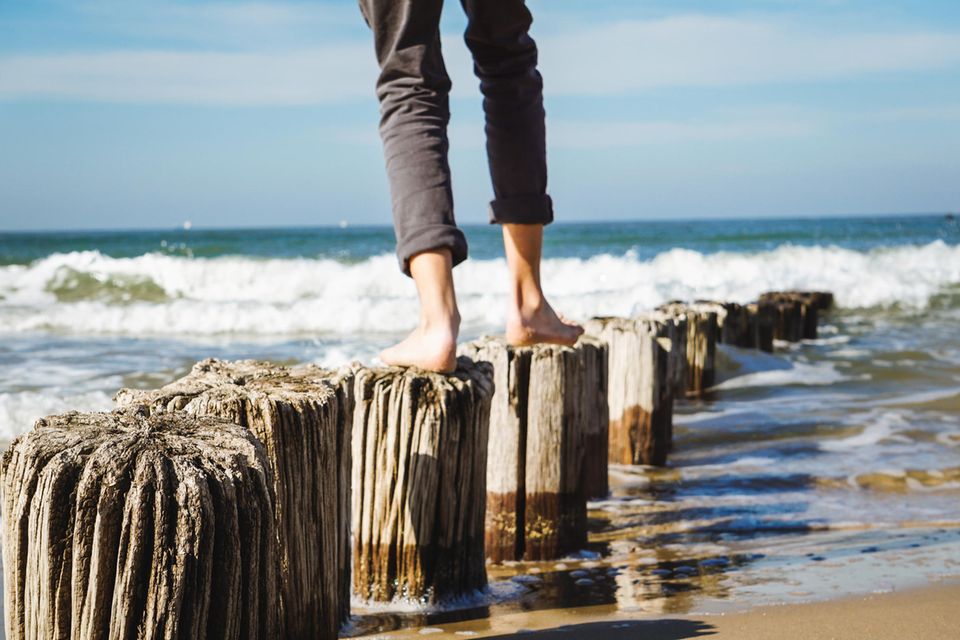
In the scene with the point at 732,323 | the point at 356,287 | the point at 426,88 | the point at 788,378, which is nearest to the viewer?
the point at 426,88

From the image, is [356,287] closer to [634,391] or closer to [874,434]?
[874,434]

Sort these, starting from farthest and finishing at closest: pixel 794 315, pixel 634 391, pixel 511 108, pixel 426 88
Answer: pixel 794 315 → pixel 634 391 → pixel 511 108 → pixel 426 88

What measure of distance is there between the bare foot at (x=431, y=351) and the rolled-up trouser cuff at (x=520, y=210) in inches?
22.9

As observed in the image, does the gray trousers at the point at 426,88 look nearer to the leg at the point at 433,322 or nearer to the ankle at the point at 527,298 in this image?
the leg at the point at 433,322

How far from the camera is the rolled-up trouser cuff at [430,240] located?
8.59 feet

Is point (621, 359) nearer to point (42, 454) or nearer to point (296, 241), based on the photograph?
point (42, 454)

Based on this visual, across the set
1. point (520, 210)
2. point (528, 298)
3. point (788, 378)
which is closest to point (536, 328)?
point (528, 298)

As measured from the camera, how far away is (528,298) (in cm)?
316

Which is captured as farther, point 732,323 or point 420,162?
point 732,323

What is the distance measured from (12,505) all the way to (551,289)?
60.6 ft

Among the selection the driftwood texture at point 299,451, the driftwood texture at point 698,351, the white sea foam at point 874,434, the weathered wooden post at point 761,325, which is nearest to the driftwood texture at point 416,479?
the driftwood texture at point 299,451

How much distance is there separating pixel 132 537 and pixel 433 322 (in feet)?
4.38

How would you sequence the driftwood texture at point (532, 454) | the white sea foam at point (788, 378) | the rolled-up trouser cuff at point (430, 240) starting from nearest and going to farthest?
the rolled-up trouser cuff at point (430, 240), the driftwood texture at point (532, 454), the white sea foam at point (788, 378)

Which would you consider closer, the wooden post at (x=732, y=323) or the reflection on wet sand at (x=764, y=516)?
the reflection on wet sand at (x=764, y=516)
